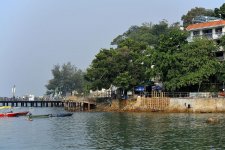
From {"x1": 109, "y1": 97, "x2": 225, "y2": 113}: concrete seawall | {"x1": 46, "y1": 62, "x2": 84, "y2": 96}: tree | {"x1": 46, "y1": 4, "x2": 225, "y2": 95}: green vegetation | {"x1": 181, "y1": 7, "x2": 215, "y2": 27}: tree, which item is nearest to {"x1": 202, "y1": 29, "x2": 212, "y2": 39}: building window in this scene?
{"x1": 46, "y1": 4, "x2": 225, "y2": 95}: green vegetation

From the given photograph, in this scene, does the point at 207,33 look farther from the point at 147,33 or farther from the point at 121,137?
the point at 121,137

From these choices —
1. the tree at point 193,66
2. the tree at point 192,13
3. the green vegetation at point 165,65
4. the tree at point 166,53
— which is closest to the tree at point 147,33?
the tree at point 192,13

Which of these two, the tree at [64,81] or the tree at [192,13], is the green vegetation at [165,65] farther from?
the tree at [64,81]

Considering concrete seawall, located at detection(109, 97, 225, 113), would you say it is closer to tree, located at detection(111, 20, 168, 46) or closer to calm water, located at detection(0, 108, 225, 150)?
calm water, located at detection(0, 108, 225, 150)

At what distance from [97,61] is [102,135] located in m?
46.7

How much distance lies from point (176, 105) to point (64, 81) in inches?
3294

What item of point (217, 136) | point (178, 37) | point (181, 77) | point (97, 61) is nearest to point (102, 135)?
point (217, 136)

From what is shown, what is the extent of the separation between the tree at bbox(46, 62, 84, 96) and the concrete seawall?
70427mm

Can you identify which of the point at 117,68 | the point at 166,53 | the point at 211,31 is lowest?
the point at 117,68

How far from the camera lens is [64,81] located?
6142 inches

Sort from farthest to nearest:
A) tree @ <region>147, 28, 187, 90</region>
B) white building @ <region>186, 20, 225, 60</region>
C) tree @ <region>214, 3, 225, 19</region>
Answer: tree @ <region>214, 3, 225, 19</region>
white building @ <region>186, 20, 225, 60</region>
tree @ <region>147, 28, 187, 90</region>

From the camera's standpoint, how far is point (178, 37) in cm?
8069

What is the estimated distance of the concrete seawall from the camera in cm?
7462

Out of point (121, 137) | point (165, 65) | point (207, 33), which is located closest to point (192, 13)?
point (207, 33)
